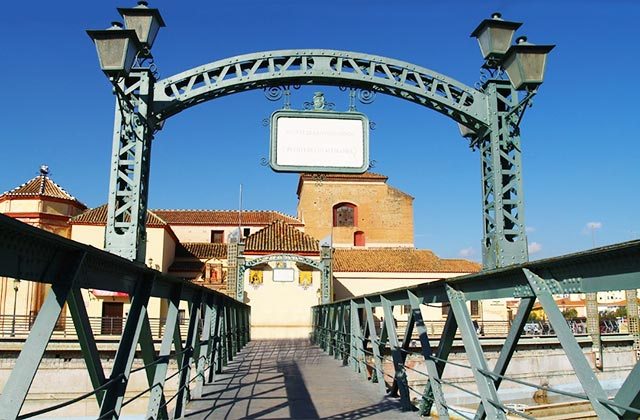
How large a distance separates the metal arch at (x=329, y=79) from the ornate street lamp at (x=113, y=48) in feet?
4.74

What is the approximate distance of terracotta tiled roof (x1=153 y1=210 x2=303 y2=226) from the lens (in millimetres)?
41781

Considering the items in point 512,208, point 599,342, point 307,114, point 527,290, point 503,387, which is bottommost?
point 503,387

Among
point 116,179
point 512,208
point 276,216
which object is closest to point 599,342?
point 512,208

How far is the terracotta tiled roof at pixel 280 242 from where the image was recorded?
27094 millimetres

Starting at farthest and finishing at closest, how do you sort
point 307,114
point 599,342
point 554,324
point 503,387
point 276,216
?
point 276,216 < point 599,342 < point 503,387 < point 307,114 < point 554,324

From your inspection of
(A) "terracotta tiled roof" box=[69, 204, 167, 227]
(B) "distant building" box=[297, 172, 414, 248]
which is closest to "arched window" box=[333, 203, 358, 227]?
(B) "distant building" box=[297, 172, 414, 248]

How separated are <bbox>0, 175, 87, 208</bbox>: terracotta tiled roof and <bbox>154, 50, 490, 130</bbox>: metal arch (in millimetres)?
22248

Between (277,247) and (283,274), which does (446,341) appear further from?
(277,247)

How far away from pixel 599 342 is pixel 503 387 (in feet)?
16.0

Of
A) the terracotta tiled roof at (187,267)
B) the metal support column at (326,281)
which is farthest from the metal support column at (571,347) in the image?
the terracotta tiled roof at (187,267)

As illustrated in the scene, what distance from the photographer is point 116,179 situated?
7137 mm

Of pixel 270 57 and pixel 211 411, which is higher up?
pixel 270 57

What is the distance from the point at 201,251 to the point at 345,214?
36.0 ft

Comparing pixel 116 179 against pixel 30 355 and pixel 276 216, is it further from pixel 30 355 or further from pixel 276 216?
pixel 276 216
